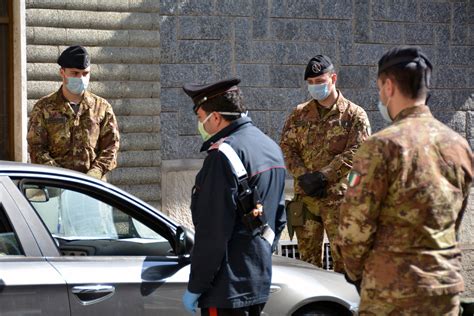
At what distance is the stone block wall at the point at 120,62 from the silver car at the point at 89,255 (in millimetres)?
3951

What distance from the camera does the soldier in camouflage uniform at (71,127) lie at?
781cm

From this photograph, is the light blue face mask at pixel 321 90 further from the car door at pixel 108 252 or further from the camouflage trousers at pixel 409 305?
the camouflage trousers at pixel 409 305

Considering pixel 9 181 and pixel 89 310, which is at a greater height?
pixel 9 181

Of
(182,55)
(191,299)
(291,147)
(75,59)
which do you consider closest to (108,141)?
(75,59)

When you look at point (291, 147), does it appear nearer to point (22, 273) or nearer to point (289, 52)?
point (289, 52)

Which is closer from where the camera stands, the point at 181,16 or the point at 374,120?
the point at 181,16

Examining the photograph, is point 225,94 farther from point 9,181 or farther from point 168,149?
point 168,149

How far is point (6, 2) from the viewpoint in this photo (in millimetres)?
9430

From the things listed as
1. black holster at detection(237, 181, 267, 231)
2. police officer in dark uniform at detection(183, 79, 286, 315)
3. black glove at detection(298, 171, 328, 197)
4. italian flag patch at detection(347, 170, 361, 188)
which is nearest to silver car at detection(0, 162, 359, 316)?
police officer in dark uniform at detection(183, 79, 286, 315)

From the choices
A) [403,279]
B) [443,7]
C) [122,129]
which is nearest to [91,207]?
[403,279]

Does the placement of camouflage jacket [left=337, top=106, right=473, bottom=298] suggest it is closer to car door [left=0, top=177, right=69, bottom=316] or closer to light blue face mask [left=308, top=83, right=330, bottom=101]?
car door [left=0, top=177, right=69, bottom=316]

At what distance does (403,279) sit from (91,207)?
1.96m

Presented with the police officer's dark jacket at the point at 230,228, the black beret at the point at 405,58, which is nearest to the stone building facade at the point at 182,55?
the police officer's dark jacket at the point at 230,228

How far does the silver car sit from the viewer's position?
5.14 m
